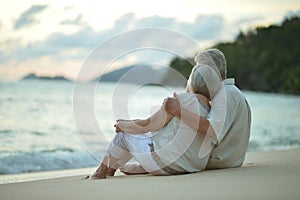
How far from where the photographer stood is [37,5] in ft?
61.6

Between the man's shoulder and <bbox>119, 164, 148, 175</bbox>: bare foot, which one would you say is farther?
<bbox>119, 164, 148, 175</bbox>: bare foot

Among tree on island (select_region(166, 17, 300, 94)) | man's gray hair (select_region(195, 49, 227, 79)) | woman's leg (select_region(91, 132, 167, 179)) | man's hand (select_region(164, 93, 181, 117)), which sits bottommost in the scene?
woman's leg (select_region(91, 132, 167, 179))

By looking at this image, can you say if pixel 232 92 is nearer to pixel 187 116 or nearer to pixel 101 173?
pixel 187 116

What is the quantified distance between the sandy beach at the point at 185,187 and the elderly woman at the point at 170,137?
14cm

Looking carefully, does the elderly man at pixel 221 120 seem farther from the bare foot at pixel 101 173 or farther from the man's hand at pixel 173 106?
the bare foot at pixel 101 173

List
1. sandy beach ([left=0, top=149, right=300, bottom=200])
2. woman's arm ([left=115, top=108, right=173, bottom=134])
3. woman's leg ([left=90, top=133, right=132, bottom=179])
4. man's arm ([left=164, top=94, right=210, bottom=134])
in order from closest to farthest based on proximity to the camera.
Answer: sandy beach ([left=0, top=149, right=300, bottom=200]) → man's arm ([left=164, top=94, right=210, bottom=134]) → woman's arm ([left=115, top=108, right=173, bottom=134]) → woman's leg ([left=90, top=133, right=132, bottom=179])

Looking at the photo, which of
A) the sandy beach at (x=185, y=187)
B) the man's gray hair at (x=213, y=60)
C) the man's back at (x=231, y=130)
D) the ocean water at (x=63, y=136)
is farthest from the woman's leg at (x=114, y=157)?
the man's gray hair at (x=213, y=60)

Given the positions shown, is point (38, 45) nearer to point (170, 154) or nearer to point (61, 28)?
point (61, 28)

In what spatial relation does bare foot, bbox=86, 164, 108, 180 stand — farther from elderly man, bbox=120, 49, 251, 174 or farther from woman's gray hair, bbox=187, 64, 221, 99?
woman's gray hair, bbox=187, 64, 221, 99

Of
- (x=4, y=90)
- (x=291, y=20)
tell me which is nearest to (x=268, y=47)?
(x=291, y=20)

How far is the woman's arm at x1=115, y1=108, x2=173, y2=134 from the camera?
15.6 ft

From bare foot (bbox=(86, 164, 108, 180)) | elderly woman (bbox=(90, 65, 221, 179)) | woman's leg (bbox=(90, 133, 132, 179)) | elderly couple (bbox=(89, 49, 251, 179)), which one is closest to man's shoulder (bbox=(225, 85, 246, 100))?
elderly couple (bbox=(89, 49, 251, 179))

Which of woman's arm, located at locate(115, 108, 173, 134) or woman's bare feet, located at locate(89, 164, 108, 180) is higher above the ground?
woman's arm, located at locate(115, 108, 173, 134)

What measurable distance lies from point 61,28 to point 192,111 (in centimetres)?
1586
